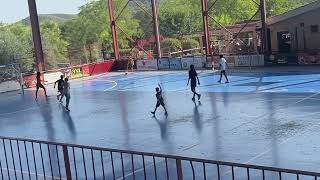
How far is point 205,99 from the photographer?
25.3 metres

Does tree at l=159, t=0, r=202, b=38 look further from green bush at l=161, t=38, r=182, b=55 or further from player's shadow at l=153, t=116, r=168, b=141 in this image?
player's shadow at l=153, t=116, r=168, b=141

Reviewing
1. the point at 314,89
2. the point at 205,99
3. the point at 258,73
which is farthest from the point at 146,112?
the point at 258,73

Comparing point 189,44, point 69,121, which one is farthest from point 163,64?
point 69,121

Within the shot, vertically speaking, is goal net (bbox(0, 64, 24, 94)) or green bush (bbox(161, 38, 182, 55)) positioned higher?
green bush (bbox(161, 38, 182, 55))

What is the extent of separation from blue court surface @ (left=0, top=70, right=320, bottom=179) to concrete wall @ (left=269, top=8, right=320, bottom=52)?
5.92 metres

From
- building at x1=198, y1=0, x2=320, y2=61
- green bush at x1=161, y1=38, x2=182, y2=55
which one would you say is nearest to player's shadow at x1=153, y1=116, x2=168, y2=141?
building at x1=198, y1=0, x2=320, y2=61

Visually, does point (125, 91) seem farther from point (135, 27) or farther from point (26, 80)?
point (135, 27)

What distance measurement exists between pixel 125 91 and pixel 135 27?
54.1 m

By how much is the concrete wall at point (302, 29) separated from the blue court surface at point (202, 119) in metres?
5.92

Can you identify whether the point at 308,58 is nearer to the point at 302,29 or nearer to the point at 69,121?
the point at 302,29

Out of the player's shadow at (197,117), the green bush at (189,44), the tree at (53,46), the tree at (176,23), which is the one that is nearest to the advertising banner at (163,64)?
the tree at (53,46)

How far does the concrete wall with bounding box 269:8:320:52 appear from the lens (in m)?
38.3

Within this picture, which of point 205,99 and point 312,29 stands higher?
point 312,29

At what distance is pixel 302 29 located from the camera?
39.2 meters
